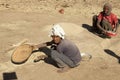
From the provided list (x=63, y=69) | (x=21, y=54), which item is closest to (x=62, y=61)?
(x=63, y=69)

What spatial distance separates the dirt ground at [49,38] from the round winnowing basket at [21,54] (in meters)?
0.11

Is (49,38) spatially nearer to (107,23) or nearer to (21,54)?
(21,54)

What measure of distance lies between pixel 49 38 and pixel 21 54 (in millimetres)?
1445

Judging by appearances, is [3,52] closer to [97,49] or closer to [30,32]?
[30,32]

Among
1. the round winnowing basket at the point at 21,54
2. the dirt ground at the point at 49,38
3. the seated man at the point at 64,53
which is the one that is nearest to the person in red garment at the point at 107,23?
the dirt ground at the point at 49,38

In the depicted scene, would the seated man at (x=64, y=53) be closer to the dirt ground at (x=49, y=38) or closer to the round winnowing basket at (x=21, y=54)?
the dirt ground at (x=49, y=38)

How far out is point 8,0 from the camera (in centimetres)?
1220

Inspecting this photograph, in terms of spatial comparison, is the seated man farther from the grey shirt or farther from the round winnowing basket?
the round winnowing basket

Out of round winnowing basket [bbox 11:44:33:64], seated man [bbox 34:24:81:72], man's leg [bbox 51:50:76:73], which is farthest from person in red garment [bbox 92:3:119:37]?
round winnowing basket [bbox 11:44:33:64]

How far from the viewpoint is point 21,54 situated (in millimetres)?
7262

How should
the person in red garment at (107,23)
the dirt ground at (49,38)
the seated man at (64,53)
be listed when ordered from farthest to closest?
1. the person in red garment at (107,23)
2. the dirt ground at (49,38)
3. the seated man at (64,53)

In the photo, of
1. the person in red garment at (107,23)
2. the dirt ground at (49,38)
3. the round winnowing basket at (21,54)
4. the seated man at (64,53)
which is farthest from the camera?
the person in red garment at (107,23)

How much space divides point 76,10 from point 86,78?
16.0ft

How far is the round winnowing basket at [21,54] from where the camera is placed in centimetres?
722
